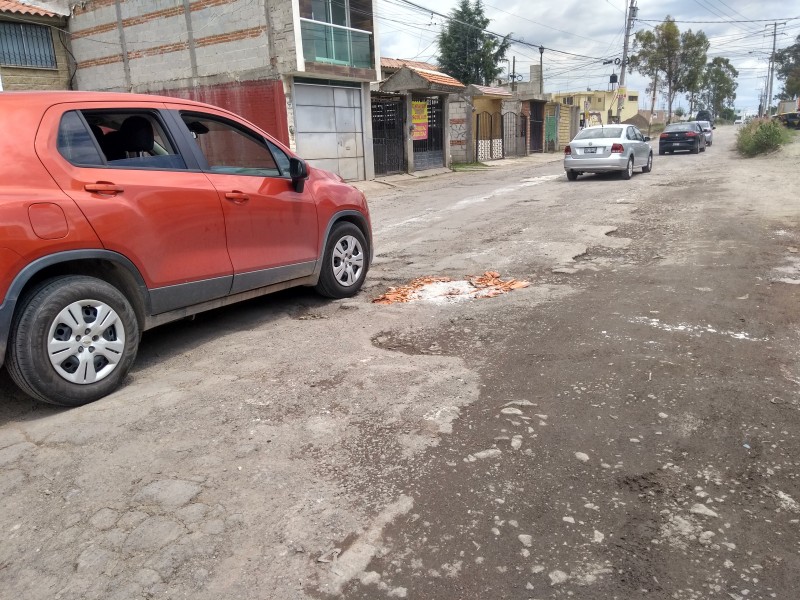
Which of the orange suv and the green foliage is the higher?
the green foliage

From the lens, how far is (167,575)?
7.55 feet

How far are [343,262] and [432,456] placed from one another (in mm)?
3184

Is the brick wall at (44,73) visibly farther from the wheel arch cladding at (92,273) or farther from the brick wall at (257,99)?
the wheel arch cladding at (92,273)

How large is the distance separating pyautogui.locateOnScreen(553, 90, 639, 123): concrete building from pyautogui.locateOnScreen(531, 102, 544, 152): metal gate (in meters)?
4.62

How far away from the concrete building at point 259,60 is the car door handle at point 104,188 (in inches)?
609

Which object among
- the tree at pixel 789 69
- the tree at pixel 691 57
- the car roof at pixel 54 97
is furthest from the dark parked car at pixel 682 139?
the tree at pixel 789 69

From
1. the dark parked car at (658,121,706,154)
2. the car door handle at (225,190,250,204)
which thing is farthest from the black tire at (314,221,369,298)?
the dark parked car at (658,121,706,154)

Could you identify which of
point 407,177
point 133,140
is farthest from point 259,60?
point 133,140

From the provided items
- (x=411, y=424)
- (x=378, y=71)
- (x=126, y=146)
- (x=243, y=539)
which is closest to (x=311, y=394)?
(x=411, y=424)

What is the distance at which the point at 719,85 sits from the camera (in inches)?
3649

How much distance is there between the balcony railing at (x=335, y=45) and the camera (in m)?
18.8

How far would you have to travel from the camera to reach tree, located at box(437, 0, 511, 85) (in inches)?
1716

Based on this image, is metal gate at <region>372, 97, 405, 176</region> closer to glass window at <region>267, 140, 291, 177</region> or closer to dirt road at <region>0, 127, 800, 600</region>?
glass window at <region>267, 140, 291, 177</region>

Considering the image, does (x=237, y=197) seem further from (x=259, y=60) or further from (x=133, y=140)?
(x=259, y=60)
